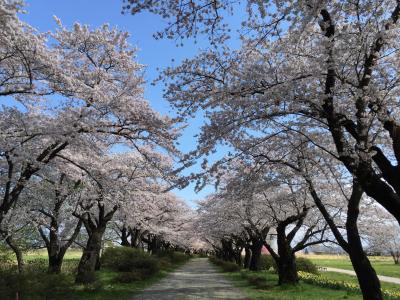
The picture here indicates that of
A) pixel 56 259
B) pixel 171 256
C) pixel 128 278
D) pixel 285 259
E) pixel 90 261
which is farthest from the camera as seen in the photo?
pixel 171 256

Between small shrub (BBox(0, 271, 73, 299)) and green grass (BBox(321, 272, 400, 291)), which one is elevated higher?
green grass (BBox(321, 272, 400, 291))

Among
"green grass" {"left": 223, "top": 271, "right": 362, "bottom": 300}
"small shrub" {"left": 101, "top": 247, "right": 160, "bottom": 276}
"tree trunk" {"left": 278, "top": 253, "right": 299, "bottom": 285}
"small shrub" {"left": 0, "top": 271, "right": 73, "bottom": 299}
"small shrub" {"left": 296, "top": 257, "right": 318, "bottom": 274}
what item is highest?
"small shrub" {"left": 296, "top": 257, "right": 318, "bottom": 274}

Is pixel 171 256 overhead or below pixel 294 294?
overhead

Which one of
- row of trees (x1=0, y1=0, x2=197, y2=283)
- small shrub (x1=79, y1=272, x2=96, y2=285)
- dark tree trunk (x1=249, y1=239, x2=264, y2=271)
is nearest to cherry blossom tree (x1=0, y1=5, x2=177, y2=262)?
row of trees (x1=0, y1=0, x2=197, y2=283)

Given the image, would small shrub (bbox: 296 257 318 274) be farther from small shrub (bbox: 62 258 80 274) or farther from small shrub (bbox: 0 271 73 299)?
small shrub (bbox: 0 271 73 299)

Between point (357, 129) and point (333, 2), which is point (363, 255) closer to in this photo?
point (357, 129)

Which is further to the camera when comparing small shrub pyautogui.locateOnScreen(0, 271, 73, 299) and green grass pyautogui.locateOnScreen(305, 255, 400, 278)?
green grass pyautogui.locateOnScreen(305, 255, 400, 278)

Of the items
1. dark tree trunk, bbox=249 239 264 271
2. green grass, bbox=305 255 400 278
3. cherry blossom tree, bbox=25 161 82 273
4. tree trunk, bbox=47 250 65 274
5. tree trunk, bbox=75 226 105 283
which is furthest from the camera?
green grass, bbox=305 255 400 278

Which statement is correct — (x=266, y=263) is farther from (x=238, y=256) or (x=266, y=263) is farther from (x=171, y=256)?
(x=171, y=256)

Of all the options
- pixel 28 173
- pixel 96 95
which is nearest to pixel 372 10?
pixel 96 95

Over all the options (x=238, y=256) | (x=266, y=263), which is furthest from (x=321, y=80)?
(x=238, y=256)

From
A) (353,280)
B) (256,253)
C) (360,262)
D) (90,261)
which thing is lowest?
(360,262)

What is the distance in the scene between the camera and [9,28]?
771 centimetres

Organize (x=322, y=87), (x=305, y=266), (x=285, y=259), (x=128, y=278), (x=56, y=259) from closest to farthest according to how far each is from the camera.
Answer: (x=322, y=87) < (x=56, y=259) < (x=285, y=259) < (x=128, y=278) < (x=305, y=266)
